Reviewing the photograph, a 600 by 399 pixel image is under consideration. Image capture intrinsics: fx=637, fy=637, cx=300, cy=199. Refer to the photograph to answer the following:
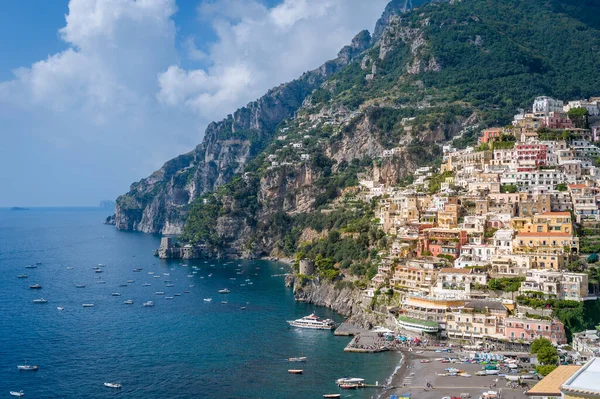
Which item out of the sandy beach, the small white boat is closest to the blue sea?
the small white boat

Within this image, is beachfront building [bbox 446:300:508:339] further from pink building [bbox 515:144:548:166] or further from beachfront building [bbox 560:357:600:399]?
pink building [bbox 515:144:548:166]

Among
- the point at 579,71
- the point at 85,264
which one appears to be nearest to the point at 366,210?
the point at 85,264

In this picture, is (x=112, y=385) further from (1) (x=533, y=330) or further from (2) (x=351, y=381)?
(1) (x=533, y=330)

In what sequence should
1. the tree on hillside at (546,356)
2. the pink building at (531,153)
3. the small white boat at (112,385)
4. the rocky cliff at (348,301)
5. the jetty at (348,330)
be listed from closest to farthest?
the tree on hillside at (546,356), the small white boat at (112,385), the jetty at (348,330), the rocky cliff at (348,301), the pink building at (531,153)

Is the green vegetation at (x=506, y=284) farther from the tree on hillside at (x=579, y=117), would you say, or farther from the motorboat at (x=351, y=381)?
the tree on hillside at (x=579, y=117)

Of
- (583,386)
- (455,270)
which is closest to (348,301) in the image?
(455,270)

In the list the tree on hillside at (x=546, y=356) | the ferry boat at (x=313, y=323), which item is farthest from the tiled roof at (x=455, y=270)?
the ferry boat at (x=313, y=323)

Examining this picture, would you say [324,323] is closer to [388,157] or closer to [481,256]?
[481,256]
